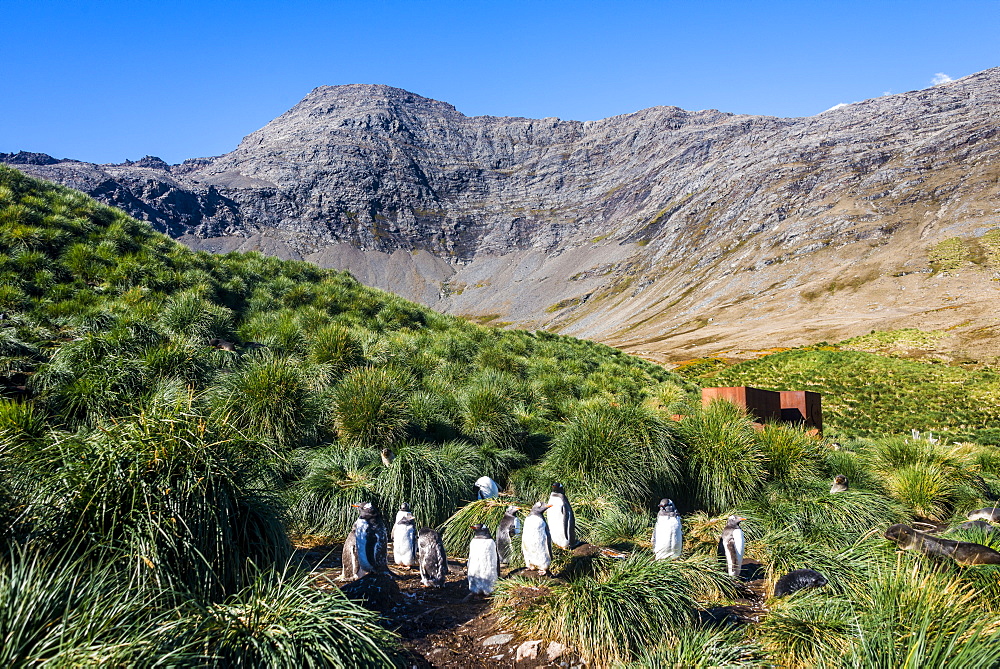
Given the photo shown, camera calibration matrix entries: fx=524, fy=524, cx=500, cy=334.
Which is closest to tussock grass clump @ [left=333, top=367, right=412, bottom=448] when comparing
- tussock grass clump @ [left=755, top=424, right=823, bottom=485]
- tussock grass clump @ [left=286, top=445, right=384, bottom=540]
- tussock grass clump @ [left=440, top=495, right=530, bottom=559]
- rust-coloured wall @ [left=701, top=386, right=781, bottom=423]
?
tussock grass clump @ [left=286, top=445, right=384, bottom=540]

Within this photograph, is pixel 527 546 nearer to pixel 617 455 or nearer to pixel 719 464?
pixel 617 455

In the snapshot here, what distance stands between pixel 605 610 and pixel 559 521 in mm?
1976

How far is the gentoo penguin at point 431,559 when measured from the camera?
5.46 meters

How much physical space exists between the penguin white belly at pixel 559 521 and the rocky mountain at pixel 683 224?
53427 mm

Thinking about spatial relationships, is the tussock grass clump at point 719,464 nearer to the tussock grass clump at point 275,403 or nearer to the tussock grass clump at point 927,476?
the tussock grass clump at point 927,476

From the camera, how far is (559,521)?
6.35 meters

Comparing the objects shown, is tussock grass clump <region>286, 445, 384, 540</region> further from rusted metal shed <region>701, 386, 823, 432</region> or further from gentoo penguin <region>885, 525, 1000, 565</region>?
rusted metal shed <region>701, 386, 823, 432</region>

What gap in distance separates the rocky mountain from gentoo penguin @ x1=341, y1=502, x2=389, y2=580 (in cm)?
5545

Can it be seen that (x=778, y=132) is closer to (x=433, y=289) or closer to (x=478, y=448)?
(x=433, y=289)

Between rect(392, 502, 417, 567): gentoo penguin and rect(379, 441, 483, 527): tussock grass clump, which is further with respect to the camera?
rect(379, 441, 483, 527): tussock grass clump

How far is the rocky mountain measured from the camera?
7919cm

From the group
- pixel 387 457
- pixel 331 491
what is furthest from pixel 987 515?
pixel 331 491

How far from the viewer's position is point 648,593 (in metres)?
4.62

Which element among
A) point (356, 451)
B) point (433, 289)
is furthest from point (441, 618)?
point (433, 289)
